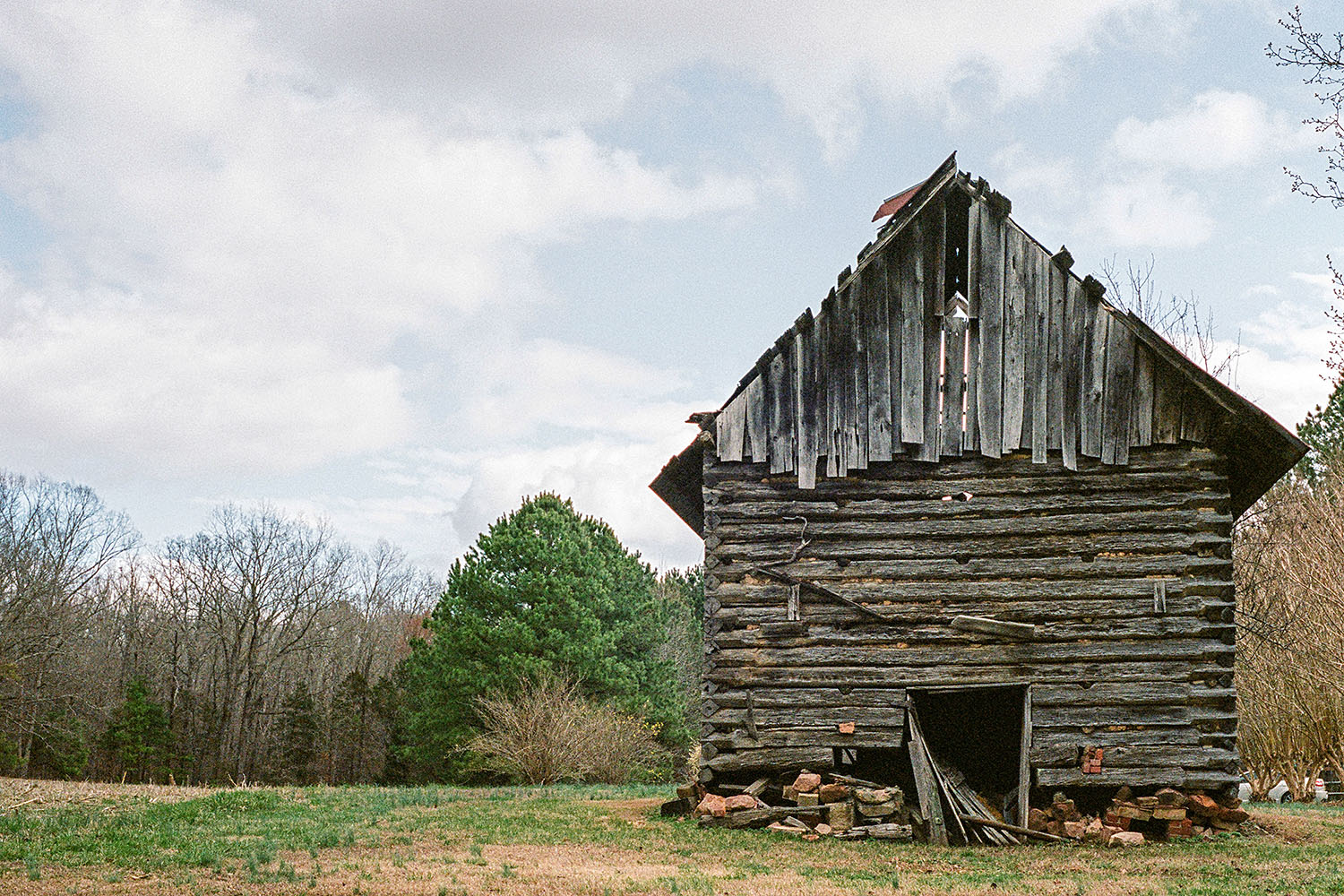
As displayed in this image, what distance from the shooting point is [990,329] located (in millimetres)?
14031

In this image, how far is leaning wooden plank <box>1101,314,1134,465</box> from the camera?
13570 millimetres

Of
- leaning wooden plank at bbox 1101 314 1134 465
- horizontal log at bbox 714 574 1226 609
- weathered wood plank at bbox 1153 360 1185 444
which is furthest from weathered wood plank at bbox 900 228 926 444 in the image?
weathered wood plank at bbox 1153 360 1185 444

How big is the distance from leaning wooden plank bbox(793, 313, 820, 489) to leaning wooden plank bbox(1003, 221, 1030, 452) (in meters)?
2.38

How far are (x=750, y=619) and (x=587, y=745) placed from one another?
13921mm

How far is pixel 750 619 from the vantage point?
13.7 m

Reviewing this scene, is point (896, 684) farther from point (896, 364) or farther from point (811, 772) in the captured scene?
point (896, 364)

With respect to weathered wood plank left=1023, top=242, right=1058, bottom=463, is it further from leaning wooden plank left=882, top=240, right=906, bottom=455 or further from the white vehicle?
the white vehicle

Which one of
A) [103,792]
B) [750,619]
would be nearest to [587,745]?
[103,792]

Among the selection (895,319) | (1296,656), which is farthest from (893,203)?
(1296,656)

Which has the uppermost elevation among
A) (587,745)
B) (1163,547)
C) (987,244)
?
(987,244)

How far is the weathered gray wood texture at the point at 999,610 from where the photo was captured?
13047 mm

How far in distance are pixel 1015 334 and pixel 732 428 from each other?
378cm

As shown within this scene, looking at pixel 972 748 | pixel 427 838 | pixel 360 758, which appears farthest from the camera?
pixel 360 758

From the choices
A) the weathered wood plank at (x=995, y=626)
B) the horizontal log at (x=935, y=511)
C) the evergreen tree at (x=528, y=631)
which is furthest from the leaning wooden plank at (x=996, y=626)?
the evergreen tree at (x=528, y=631)
